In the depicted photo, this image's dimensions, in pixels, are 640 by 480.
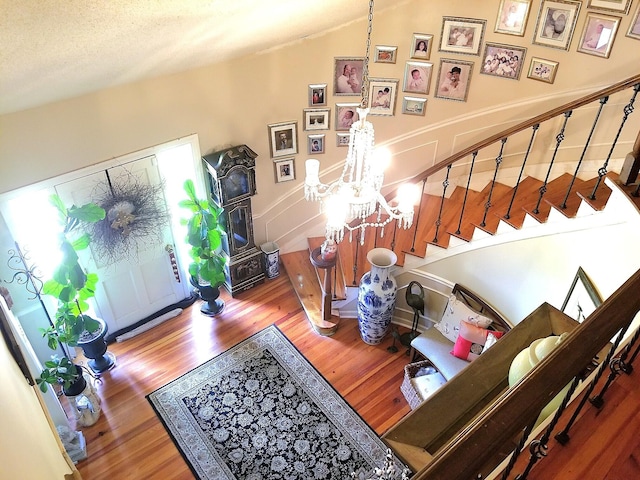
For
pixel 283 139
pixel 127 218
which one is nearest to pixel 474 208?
pixel 283 139

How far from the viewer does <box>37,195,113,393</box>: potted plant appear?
390 cm

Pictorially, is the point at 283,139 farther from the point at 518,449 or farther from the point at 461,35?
the point at 518,449

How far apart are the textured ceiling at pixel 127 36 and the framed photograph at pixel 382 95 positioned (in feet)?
2.39

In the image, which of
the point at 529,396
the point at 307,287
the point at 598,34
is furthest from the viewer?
the point at 307,287

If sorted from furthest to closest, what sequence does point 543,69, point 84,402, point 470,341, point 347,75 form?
point 347,75 → point 543,69 → point 470,341 → point 84,402

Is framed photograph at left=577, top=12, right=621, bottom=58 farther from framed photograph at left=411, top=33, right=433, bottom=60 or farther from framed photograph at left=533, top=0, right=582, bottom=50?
framed photograph at left=411, top=33, right=433, bottom=60

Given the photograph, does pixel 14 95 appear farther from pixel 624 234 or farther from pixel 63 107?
pixel 624 234

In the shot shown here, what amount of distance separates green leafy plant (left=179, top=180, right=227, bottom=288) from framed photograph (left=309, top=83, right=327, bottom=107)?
1.44 meters

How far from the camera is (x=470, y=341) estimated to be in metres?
4.54

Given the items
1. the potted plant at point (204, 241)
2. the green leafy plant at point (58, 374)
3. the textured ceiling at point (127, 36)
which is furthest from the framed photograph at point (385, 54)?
the green leafy plant at point (58, 374)

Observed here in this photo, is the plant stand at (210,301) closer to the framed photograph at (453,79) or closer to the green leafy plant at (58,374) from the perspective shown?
the green leafy plant at (58,374)

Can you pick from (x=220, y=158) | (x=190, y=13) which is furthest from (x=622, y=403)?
(x=220, y=158)

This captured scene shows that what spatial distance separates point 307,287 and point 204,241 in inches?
55.2

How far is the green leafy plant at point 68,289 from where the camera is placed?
389 cm
